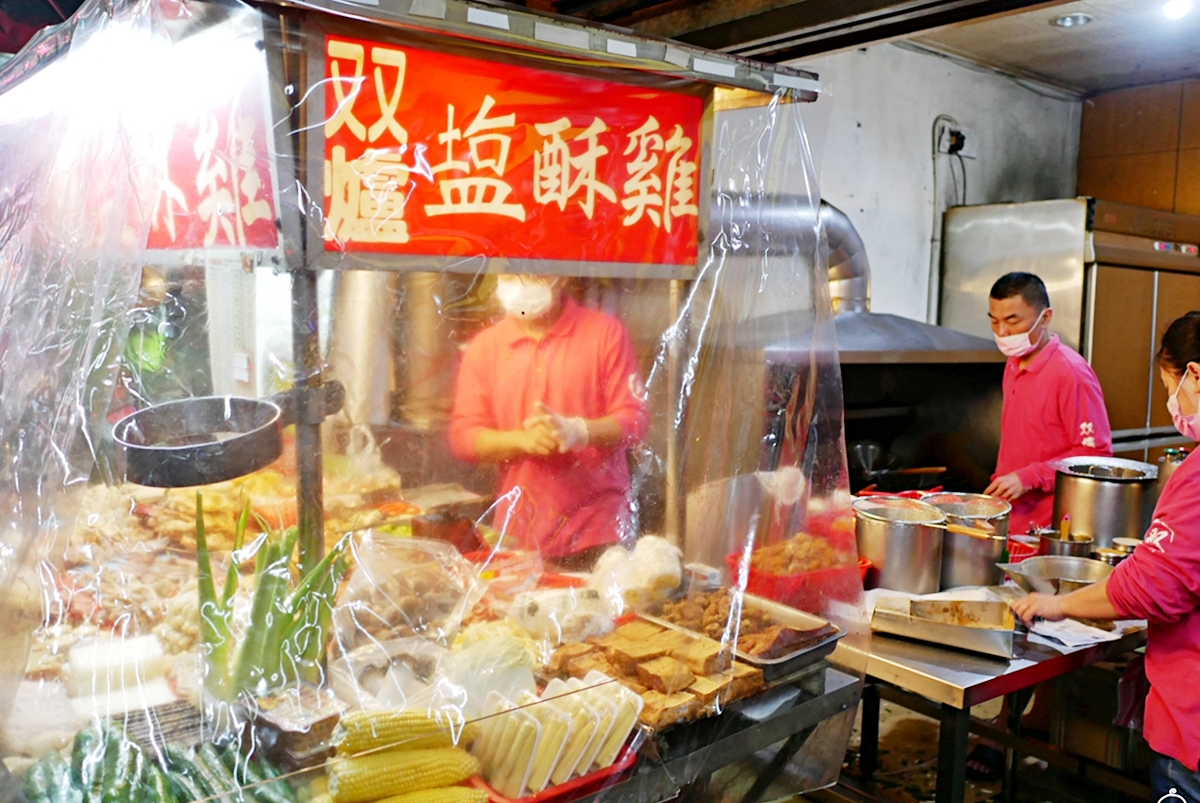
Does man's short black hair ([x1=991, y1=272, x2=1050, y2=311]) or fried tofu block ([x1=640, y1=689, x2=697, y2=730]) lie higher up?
man's short black hair ([x1=991, y1=272, x2=1050, y2=311])

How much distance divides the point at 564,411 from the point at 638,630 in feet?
1.39

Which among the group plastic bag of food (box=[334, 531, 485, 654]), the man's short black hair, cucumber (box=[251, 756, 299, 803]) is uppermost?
the man's short black hair

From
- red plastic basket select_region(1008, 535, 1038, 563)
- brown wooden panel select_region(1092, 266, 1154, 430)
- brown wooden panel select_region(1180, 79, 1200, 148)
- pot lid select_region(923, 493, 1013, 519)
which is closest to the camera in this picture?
pot lid select_region(923, 493, 1013, 519)

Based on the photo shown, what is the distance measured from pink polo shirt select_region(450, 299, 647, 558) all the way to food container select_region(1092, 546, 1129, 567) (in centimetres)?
160

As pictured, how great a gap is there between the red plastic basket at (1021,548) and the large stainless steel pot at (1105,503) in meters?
0.13

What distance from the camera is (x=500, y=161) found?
1470 mm

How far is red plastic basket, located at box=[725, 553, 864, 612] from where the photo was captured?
1.70 metres

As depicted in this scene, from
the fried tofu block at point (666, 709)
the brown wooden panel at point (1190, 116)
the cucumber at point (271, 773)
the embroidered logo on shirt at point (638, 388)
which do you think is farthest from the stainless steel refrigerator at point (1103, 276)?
the cucumber at point (271, 773)

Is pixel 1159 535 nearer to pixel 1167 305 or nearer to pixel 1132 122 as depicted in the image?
pixel 1167 305

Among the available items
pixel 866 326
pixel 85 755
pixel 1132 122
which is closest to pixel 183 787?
pixel 85 755

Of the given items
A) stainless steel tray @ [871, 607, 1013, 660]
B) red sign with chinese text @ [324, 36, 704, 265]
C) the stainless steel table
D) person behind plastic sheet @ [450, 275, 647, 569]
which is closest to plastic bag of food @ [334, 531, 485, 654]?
person behind plastic sheet @ [450, 275, 647, 569]

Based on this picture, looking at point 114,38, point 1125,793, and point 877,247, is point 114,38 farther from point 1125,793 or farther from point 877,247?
point 877,247

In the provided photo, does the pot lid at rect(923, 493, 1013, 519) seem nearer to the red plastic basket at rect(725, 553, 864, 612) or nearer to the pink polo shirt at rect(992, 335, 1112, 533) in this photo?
the pink polo shirt at rect(992, 335, 1112, 533)

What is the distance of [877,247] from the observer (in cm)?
490
